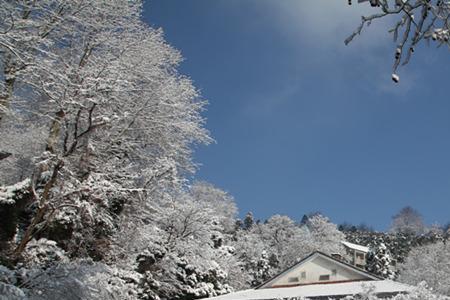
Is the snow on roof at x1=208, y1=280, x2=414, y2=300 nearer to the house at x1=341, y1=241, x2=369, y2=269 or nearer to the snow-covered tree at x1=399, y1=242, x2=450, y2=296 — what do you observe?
the snow-covered tree at x1=399, y1=242, x2=450, y2=296

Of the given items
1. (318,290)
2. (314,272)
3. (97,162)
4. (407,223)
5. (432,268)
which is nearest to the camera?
(97,162)

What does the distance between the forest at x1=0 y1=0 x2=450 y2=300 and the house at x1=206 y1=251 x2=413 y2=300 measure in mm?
3064

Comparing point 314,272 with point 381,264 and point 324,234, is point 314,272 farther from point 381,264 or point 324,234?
point 324,234

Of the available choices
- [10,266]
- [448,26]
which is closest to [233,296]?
[10,266]

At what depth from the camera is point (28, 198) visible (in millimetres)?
12992

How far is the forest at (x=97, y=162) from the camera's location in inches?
414

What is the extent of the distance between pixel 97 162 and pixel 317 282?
44.1ft

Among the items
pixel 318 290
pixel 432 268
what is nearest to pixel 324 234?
pixel 432 268

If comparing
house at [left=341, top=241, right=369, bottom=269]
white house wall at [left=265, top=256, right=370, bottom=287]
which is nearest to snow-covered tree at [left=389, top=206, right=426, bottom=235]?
house at [left=341, top=241, right=369, bottom=269]

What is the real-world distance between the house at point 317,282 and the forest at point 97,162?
3.06 metres

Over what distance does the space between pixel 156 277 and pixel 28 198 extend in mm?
9656

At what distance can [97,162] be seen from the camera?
15.1 meters

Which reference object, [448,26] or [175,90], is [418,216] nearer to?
[175,90]

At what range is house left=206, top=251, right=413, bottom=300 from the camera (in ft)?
63.8
